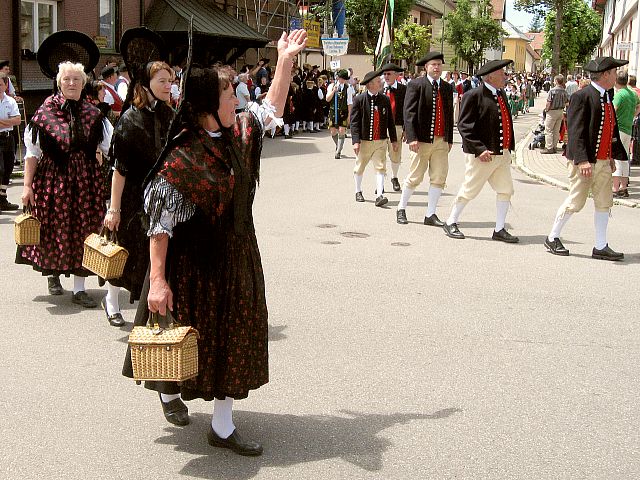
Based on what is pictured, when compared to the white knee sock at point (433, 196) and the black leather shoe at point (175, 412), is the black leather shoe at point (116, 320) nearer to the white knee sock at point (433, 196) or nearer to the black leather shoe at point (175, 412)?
the black leather shoe at point (175, 412)

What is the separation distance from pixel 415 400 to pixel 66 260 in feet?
10.3

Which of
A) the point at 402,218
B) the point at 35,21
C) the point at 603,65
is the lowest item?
the point at 402,218

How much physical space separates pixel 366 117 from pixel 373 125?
0.14 m

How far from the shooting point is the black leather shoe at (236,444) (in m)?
4.27

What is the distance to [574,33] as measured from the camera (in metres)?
62.0

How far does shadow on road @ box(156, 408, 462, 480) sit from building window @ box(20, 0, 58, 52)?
17584 mm

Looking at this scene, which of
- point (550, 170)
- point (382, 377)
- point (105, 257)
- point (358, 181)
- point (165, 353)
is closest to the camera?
point (165, 353)

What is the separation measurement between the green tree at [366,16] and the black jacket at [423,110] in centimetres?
3787

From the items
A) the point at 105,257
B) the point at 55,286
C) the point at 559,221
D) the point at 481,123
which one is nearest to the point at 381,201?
the point at 481,123

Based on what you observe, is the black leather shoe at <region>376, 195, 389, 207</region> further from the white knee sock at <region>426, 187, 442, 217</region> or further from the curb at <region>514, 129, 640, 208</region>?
the curb at <region>514, 129, 640, 208</region>

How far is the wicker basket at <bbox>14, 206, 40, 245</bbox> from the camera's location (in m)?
6.65

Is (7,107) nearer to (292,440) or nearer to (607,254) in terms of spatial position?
(607,254)

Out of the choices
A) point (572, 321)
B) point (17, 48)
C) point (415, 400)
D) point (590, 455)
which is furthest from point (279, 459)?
point (17, 48)

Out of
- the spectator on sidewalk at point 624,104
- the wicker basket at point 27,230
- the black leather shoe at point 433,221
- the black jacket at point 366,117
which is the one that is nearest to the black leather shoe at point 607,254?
the black leather shoe at point 433,221
